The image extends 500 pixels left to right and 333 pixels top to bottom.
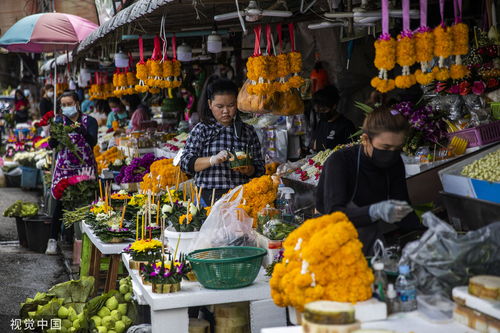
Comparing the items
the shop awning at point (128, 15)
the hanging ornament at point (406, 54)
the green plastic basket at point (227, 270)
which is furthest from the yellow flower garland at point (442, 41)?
the shop awning at point (128, 15)

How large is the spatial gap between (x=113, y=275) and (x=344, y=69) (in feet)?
15.0

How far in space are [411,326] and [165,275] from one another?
5.43 ft

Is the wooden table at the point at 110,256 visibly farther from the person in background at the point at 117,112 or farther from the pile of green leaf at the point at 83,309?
the person in background at the point at 117,112

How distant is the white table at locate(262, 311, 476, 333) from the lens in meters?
2.87

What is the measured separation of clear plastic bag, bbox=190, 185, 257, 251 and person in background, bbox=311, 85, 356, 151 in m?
3.16

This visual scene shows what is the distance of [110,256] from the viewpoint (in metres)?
6.07

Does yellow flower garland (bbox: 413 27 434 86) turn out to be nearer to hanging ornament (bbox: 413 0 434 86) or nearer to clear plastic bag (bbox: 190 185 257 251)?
hanging ornament (bbox: 413 0 434 86)

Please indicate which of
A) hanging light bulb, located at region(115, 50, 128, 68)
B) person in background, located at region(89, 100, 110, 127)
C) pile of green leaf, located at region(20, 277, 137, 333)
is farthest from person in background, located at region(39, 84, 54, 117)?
pile of green leaf, located at region(20, 277, 137, 333)

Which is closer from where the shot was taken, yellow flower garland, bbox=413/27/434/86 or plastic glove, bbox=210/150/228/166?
yellow flower garland, bbox=413/27/434/86

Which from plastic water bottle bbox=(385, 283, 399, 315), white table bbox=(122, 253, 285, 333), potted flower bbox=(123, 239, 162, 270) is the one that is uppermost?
plastic water bottle bbox=(385, 283, 399, 315)

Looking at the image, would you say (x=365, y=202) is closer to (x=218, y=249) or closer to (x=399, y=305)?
(x=399, y=305)

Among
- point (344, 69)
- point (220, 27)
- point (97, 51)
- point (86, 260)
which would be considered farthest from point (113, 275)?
point (97, 51)

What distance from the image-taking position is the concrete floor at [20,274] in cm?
672

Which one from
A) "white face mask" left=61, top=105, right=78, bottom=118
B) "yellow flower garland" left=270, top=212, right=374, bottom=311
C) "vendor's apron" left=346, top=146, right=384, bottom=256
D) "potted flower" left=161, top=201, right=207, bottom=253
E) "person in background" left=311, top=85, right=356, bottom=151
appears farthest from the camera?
"white face mask" left=61, top=105, right=78, bottom=118
